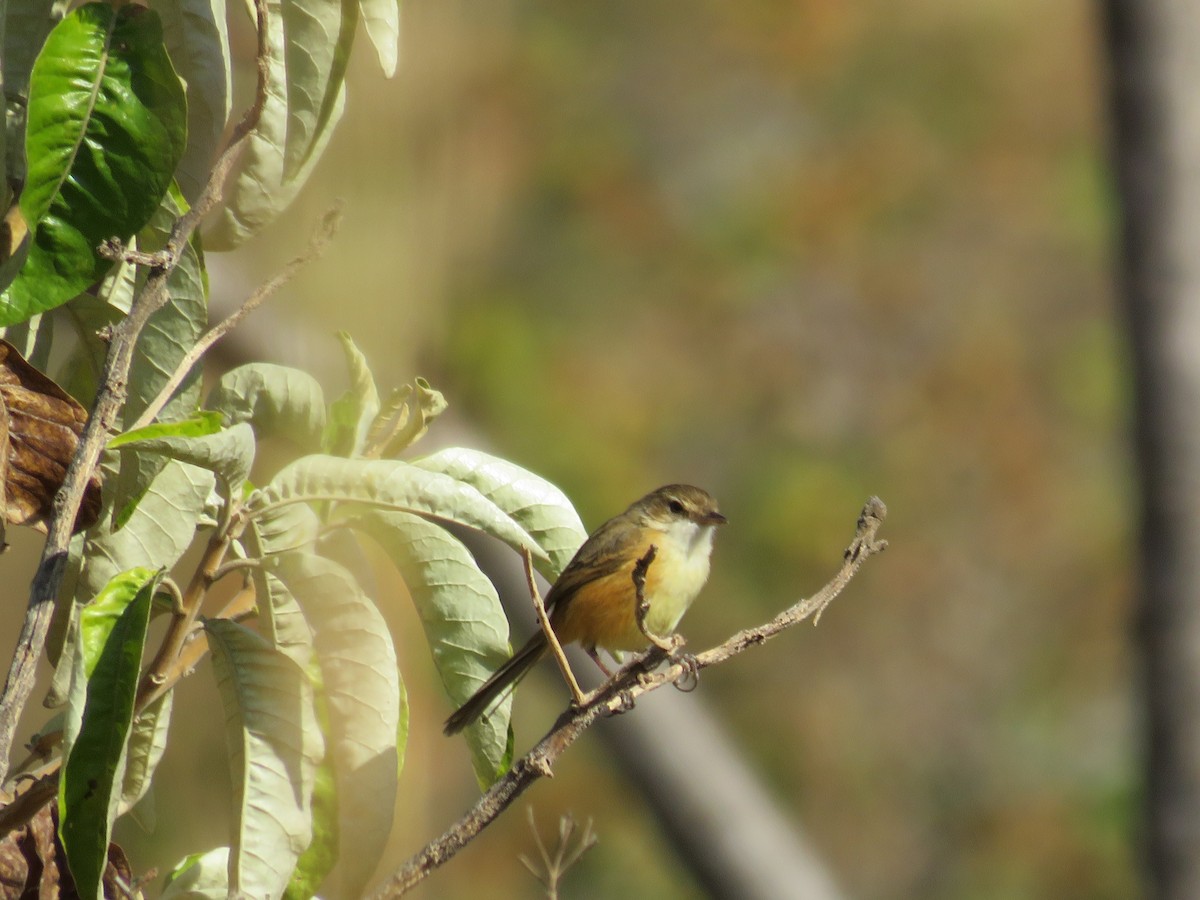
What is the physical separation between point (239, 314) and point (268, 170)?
227 millimetres

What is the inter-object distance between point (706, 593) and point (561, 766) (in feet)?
5.46

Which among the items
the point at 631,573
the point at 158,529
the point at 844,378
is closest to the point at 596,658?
the point at 631,573

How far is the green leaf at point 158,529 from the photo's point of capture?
1.10 meters

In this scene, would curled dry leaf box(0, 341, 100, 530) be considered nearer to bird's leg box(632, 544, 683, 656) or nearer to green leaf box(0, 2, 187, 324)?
green leaf box(0, 2, 187, 324)

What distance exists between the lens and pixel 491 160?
444 inches

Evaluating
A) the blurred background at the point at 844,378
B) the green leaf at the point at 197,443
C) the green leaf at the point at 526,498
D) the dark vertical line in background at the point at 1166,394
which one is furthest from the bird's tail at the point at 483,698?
the blurred background at the point at 844,378

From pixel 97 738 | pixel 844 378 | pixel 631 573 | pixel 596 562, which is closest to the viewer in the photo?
pixel 97 738

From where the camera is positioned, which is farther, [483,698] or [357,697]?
[483,698]

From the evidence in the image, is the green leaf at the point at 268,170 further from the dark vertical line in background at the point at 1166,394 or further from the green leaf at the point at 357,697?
the dark vertical line in background at the point at 1166,394

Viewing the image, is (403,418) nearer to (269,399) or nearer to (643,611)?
(269,399)

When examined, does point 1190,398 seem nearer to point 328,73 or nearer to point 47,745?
point 328,73

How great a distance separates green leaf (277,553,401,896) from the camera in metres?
1.19

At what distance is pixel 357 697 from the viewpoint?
3.94 ft

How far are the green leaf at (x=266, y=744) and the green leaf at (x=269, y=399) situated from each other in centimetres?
18
